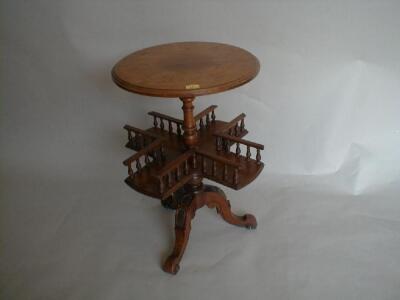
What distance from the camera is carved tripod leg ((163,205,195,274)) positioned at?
4.84 feet

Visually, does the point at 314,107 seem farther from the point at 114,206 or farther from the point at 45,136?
the point at 45,136

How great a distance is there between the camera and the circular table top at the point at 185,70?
107 cm

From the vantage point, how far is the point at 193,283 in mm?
1453

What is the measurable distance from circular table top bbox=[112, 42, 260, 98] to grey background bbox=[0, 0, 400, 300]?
0.55m

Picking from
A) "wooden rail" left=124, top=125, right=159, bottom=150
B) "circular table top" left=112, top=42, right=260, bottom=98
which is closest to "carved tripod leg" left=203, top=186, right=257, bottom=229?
"wooden rail" left=124, top=125, right=159, bottom=150

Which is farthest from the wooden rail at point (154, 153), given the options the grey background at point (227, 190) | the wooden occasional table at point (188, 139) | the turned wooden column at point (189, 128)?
the grey background at point (227, 190)

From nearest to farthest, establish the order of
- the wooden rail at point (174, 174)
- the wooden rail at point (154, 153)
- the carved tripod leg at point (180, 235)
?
the wooden rail at point (174, 174) < the wooden rail at point (154, 153) < the carved tripod leg at point (180, 235)

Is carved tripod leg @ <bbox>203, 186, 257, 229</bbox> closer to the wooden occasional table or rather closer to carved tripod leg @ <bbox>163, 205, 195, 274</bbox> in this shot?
the wooden occasional table

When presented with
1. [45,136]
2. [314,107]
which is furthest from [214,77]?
[45,136]

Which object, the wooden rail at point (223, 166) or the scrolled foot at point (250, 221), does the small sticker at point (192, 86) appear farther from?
the scrolled foot at point (250, 221)

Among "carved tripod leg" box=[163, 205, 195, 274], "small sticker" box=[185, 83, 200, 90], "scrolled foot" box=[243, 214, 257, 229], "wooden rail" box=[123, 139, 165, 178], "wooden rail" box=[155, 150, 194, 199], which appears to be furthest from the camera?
"scrolled foot" box=[243, 214, 257, 229]

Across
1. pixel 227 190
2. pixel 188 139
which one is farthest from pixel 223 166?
pixel 227 190

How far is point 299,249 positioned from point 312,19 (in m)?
1.15

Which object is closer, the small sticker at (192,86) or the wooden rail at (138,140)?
the small sticker at (192,86)
